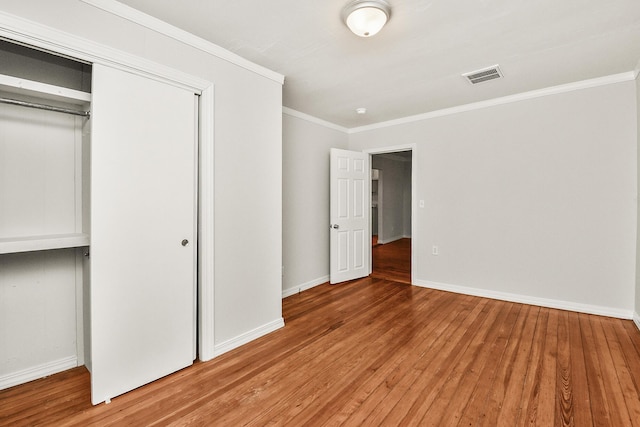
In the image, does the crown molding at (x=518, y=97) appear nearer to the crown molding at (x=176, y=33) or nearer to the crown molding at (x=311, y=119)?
the crown molding at (x=311, y=119)

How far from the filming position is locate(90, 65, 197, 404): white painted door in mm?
1779

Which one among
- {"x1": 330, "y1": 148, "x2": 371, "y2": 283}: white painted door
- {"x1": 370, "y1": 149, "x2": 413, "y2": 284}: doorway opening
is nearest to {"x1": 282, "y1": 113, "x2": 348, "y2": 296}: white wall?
{"x1": 330, "y1": 148, "x2": 371, "y2": 283}: white painted door

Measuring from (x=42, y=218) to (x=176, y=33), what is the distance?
5.19 feet

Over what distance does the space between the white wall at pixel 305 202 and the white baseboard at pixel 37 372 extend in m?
2.13

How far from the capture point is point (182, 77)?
6.92 ft

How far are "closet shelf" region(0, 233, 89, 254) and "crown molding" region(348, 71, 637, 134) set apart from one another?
398 cm

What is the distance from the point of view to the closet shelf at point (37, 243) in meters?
1.65

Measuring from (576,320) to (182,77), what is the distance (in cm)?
423

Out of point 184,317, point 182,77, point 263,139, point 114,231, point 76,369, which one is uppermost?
point 182,77

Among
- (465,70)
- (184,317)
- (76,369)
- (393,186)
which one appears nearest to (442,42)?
(465,70)

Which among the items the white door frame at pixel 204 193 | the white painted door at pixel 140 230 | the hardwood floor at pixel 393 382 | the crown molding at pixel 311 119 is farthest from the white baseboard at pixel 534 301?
the white painted door at pixel 140 230

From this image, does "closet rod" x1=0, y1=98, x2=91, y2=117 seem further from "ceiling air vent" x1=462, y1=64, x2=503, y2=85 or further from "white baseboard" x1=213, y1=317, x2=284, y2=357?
"ceiling air vent" x1=462, y1=64, x2=503, y2=85

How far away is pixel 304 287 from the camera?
407 centimetres

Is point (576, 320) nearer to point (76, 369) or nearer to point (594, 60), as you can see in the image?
point (594, 60)
